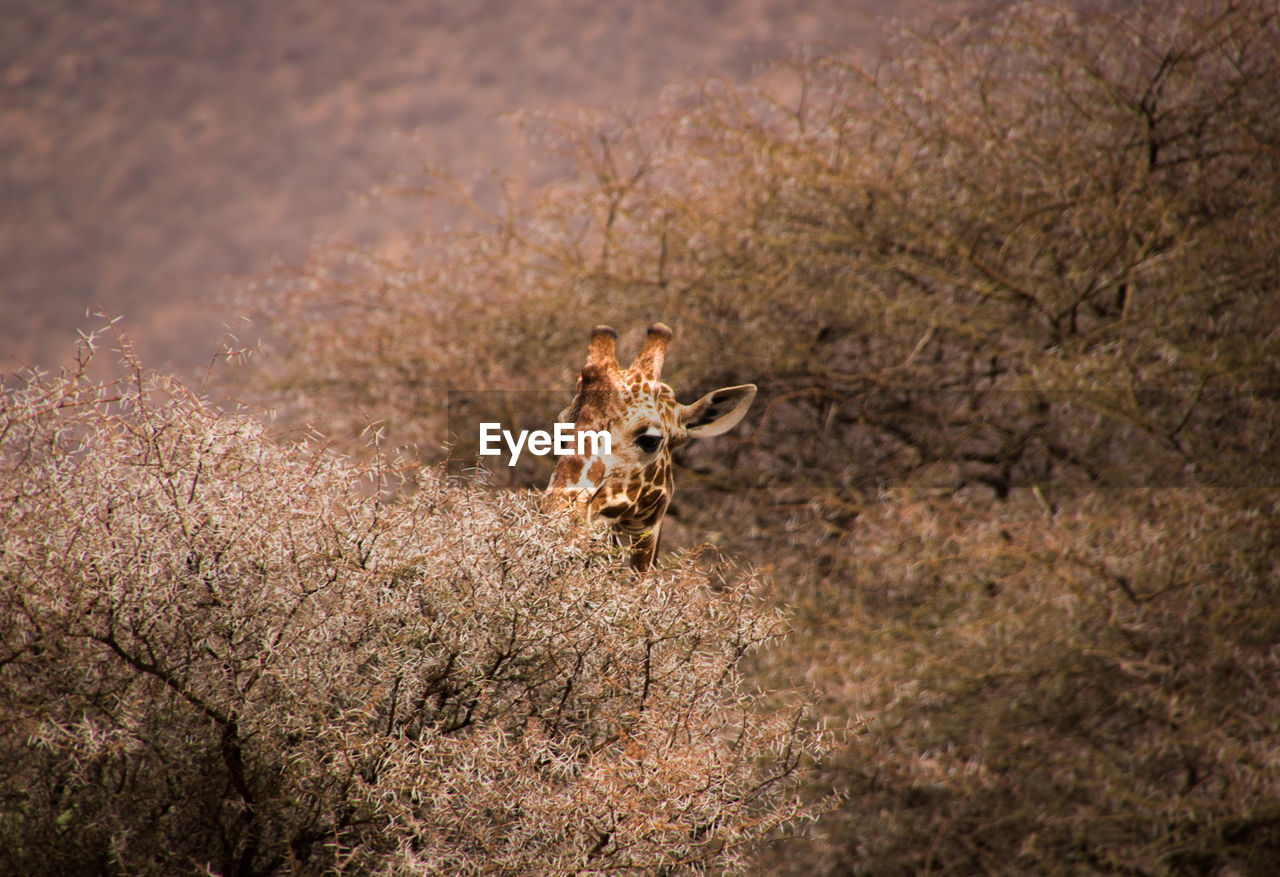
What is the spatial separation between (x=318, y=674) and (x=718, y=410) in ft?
3.16

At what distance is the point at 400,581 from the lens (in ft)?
5.12

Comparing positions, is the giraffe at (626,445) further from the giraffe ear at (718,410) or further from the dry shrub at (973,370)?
the dry shrub at (973,370)

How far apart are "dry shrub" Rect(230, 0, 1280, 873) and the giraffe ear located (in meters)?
1.40

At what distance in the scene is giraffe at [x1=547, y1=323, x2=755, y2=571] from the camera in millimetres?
1915

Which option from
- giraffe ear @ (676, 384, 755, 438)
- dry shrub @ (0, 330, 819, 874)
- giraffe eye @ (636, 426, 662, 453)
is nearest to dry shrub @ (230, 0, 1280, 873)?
giraffe ear @ (676, 384, 755, 438)

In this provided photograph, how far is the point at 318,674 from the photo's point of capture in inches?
57.4

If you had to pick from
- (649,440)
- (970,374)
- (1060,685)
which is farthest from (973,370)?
Answer: (649,440)

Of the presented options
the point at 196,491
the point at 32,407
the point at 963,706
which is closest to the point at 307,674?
the point at 196,491

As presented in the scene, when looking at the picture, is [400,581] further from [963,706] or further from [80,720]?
[963,706]

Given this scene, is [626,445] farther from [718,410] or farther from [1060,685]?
[1060,685]

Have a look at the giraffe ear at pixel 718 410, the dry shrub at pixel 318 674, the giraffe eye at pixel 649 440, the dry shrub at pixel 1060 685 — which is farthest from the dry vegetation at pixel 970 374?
→ the dry shrub at pixel 318 674

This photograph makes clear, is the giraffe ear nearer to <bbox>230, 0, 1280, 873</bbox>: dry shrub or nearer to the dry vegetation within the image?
the dry vegetation

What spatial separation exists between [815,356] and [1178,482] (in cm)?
143

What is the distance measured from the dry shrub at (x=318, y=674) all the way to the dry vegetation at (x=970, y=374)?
1516mm
